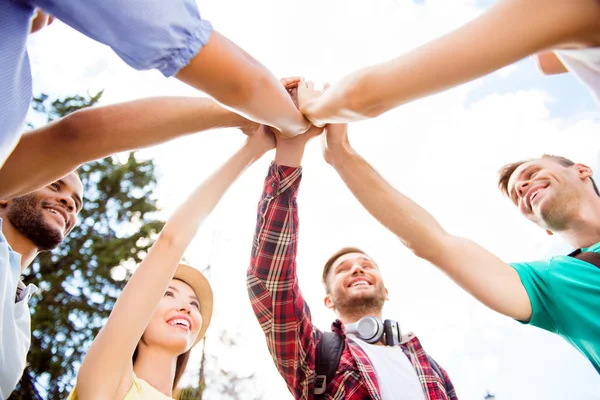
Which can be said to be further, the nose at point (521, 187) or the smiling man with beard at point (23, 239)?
the nose at point (521, 187)

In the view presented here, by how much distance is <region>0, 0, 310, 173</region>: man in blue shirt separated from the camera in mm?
1045

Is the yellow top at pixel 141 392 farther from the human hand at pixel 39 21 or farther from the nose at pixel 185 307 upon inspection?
the human hand at pixel 39 21

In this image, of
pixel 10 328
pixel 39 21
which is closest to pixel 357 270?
pixel 10 328

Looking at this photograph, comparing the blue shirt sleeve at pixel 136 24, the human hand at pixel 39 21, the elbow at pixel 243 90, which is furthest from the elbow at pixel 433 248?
the human hand at pixel 39 21

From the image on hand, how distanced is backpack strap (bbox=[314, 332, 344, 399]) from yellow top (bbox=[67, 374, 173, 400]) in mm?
936

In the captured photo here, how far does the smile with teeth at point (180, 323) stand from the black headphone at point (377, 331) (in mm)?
1258

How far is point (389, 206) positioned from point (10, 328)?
6.64ft

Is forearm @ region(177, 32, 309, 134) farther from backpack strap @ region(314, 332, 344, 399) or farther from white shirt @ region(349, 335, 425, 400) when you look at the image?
white shirt @ region(349, 335, 425, 400)

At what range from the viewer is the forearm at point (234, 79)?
49.8 inches

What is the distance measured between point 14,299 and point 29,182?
90 cm

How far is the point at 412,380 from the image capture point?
9.57 feet

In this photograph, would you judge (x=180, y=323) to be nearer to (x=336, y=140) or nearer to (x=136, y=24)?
(x=336, y=140)

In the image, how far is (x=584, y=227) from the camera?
2.80 metres

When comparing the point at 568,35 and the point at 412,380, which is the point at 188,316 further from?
the point at 568,35
